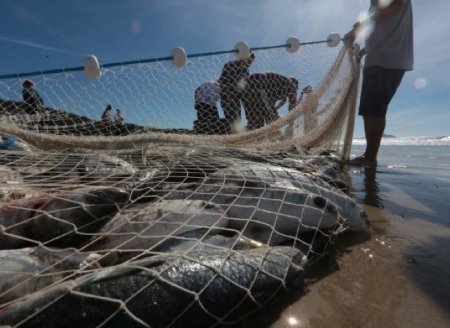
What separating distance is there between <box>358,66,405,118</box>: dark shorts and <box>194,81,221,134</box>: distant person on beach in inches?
116

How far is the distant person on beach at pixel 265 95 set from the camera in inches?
285

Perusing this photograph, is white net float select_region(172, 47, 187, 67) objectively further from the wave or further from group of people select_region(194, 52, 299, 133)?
the wave

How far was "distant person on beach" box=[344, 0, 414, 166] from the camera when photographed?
5520 mm

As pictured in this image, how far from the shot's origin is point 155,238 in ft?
6.80

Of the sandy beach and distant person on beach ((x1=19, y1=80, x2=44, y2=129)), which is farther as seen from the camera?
distant person on beach ((x1=19, y1=80, x2=44, y2=129))

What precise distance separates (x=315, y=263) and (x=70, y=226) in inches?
62.0

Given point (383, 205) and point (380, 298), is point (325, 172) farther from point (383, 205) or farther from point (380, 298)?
point (380, 298)

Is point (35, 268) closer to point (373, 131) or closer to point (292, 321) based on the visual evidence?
point (292, 321)

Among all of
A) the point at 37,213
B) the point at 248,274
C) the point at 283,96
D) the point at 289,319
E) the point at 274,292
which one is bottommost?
the point at 289,319

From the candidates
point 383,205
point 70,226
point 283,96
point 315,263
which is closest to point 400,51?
point 283,96

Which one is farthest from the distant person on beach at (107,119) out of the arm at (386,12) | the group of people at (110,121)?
the arm at (386,12)

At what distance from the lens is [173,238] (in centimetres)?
200

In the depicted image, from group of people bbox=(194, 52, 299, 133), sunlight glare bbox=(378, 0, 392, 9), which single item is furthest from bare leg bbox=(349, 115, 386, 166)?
group of people bbox=(194, 52, 299, 133)

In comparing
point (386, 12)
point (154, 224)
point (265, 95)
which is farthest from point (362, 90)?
point (154, 224)
